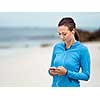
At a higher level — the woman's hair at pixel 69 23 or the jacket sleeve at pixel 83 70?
the woman's hair at pixel 69 23

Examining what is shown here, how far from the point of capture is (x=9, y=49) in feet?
6.41

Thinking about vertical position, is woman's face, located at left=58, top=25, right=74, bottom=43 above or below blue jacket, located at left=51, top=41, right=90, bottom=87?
above

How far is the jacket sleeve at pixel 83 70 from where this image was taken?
1.89 m

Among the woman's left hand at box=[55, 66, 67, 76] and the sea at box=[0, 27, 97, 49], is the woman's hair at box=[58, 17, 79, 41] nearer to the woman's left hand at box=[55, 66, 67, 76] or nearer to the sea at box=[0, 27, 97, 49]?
the sea at box=[0, 27, 97, 49]

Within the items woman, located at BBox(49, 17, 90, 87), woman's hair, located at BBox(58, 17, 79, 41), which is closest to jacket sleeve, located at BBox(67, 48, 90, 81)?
woman, located at BBox(49, 17, 90, 87)

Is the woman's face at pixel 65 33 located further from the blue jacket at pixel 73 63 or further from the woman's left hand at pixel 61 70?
the woman's left hand at pixel 61 70

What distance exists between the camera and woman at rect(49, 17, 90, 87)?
1896 millimetres

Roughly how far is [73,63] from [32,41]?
28 centimetres

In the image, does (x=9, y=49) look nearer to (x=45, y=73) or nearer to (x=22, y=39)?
(x=22, y=39)

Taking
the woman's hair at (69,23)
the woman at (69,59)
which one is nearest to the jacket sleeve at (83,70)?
the woman at (69,59)

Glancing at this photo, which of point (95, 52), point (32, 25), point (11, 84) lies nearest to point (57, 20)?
point (32, 25)

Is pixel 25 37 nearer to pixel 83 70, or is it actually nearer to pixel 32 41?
pixel 32 41

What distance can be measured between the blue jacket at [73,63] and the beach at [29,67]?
0.04 meters

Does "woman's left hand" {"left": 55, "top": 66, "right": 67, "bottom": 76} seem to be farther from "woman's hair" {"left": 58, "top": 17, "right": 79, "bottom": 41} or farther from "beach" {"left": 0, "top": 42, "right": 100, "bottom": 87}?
"woman's hair" {"left": 58, "top": 17, "right": 79, "bottom": 41}
